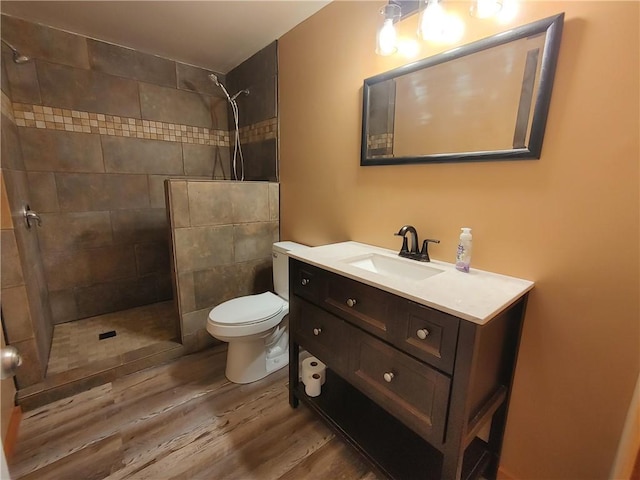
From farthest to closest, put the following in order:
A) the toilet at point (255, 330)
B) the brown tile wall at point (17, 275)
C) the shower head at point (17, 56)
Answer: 1. the shower head at point (17, 56)
2. the toilet at point (255, 330)
3. the brown tile wall at point (17, 275)

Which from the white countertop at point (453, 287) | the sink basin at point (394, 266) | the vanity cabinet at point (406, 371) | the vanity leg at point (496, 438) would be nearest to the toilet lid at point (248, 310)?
the vanity cabinet at point (406, 371)

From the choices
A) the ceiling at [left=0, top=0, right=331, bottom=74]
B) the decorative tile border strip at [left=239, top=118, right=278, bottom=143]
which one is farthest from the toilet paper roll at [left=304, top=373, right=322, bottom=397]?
the ceiling at [left=0, top=0, right=331, bottom=74]

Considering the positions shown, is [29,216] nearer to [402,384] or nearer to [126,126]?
[126,126]

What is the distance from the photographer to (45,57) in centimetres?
202

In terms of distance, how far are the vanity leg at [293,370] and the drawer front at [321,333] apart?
0.07 meters

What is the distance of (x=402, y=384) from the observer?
104cm

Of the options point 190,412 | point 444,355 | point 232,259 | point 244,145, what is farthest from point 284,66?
point 190,412

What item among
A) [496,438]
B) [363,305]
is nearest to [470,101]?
[363,305]

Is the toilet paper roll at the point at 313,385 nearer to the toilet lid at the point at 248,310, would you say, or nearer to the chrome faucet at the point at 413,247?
the toilet lid at the point at 248,310

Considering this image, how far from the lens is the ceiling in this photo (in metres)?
1.74

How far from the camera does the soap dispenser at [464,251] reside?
119 cm

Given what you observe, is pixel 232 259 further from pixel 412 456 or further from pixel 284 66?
pixel 412 456

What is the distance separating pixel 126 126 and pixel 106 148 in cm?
24

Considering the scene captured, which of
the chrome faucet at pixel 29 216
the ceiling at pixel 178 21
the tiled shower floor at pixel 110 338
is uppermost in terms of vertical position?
the ceiling at pixel 178 21
